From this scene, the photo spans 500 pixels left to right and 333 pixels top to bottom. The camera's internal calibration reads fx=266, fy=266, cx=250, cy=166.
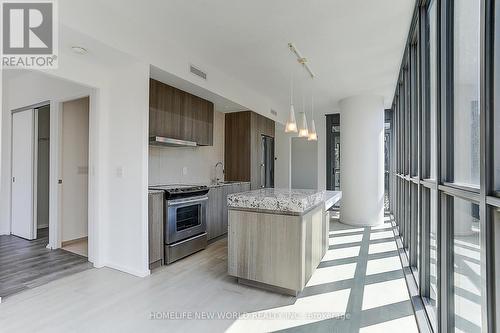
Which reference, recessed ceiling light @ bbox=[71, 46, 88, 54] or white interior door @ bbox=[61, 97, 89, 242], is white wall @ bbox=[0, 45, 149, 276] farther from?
white interior door @ bbox=[61, 97, 89, 242]

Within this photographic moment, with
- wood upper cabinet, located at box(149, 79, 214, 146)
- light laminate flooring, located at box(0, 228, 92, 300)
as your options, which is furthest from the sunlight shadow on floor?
wood upper cabinet, located at box(149, 79, 214, 146)

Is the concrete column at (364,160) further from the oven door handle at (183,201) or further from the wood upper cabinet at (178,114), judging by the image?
the oven door handle at (183,201)

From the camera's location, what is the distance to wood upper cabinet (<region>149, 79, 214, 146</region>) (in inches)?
138

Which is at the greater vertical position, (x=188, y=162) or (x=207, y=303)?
(x=188, y=162)

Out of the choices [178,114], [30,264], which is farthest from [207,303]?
[178,114]

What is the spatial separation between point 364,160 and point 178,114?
3.80m

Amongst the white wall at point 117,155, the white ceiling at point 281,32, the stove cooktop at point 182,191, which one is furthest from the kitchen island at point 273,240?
the white ceiling at point 281,32

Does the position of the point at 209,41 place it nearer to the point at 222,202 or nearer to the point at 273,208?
the point at 273,208

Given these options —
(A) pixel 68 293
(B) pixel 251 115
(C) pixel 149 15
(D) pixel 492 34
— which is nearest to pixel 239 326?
(A) pixel 68 293

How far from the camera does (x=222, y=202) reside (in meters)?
4.60

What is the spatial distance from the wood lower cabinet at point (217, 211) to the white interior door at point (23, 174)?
2953 mm

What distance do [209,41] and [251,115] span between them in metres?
2.39

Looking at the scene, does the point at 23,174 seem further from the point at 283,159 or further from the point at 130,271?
the point at 283,159

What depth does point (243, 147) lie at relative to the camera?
5.62m
